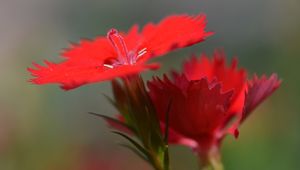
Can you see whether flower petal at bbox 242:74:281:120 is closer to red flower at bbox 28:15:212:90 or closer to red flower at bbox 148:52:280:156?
red flower at bbox 148:52:280:156

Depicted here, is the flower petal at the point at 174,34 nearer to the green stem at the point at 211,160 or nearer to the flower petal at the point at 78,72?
the flower petal at the point at 78,72

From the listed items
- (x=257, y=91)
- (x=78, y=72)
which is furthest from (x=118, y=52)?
(x=257, y=91)

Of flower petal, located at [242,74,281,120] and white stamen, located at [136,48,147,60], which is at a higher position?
white stamen, located at [136,48,147,60]

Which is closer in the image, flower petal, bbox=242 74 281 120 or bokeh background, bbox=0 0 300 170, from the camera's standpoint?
flower petal, bbox=242 74 281 120

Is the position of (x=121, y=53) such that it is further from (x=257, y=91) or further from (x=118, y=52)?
(x=257, y=91)

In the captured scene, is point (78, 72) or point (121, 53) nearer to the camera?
point (78, 72)

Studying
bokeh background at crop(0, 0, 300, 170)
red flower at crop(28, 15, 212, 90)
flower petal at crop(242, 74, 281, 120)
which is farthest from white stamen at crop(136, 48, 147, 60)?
bokeh background at crop(0, 0, 300, 170)

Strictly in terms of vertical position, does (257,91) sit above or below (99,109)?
above
